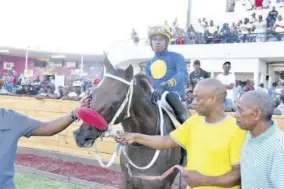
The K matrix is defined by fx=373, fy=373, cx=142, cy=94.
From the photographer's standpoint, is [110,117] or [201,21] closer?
[110,117]

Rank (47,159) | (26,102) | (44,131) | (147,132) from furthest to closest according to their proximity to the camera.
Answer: (26,102) → (47,159) → (147,132) → (44,131)

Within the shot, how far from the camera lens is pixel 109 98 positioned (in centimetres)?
358

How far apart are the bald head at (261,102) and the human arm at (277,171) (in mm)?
278

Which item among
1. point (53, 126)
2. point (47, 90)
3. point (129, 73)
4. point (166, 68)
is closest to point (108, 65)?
point (129, 73)

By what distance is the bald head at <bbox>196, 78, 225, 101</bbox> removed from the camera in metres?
2.72

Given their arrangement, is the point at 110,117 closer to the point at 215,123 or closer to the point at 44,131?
the point at 44,131

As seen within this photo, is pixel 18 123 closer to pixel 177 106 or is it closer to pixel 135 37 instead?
pixel 177 106

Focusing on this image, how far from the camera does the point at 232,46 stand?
80.0ft

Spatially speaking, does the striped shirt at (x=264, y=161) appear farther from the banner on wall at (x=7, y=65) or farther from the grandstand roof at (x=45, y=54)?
the banner on wall at (x=7, y=65)

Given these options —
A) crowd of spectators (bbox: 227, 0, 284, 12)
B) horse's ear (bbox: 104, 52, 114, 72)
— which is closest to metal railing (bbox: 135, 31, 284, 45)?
crowd of spectators (bbox: 227, 0, 284, 12)

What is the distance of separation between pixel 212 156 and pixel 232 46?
22.7 metres

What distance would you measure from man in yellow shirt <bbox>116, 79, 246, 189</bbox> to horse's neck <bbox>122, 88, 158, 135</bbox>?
1306 millimetres

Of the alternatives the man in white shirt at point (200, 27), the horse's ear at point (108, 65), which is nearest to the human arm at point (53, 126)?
the horse's ear at point (108, 65)

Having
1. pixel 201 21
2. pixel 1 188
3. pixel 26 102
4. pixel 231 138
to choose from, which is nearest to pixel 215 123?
pixel 231 138
